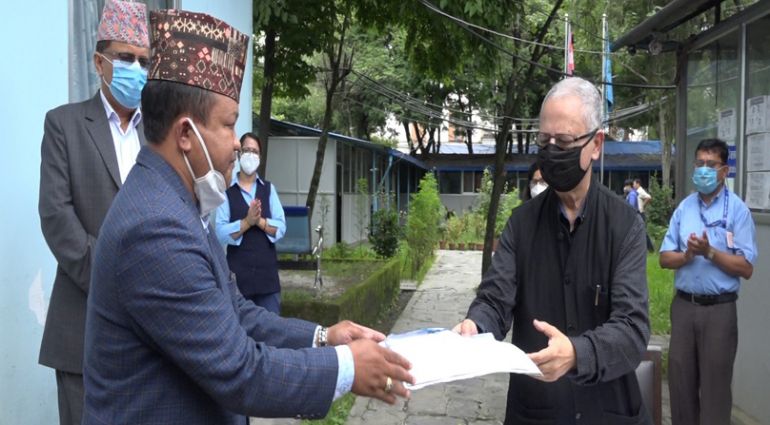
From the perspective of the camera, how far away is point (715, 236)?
4.49 meters

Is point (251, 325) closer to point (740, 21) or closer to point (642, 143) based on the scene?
point (740, 21)

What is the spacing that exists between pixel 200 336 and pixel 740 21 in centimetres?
531

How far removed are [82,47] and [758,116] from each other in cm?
478

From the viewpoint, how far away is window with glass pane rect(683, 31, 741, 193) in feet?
18.5

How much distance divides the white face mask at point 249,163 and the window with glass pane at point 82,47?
129 cm

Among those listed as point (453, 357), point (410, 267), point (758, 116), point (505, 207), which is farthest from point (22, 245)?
point (505, 207)

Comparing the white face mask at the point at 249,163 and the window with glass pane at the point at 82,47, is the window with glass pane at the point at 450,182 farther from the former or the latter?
the window with glass pane at the point at 82,47

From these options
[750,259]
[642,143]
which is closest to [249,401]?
[750,259]

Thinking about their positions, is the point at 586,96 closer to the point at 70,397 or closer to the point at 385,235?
the point at 70,397

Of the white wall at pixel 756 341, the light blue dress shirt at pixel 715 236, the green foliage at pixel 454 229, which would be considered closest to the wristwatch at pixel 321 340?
the light blue dress shirt at pixel 715 236

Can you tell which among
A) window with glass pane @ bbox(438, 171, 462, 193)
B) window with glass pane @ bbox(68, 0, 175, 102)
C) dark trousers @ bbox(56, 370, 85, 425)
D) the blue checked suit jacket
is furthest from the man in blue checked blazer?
window with glass pane @ bbox(438, 171, 462, 193)

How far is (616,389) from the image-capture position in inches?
92.1

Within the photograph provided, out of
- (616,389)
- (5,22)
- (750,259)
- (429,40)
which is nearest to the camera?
(616,389)

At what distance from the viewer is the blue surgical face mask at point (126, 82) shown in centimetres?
285
